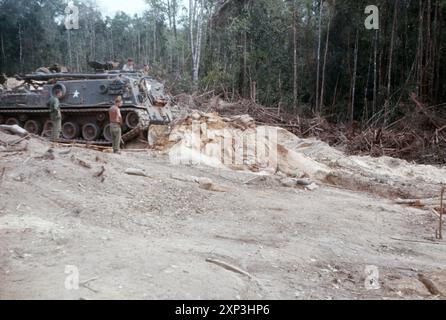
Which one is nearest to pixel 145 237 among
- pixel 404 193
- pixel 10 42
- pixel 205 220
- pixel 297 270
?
pixel 205 220

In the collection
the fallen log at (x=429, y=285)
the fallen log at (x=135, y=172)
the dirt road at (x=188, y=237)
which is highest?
the fallen log at (x=135, y=172)

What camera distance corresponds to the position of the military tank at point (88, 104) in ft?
44.2

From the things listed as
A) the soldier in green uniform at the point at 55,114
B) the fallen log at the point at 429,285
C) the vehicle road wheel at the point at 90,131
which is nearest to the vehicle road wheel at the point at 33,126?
the vehicle road wheel at the point at 90,131

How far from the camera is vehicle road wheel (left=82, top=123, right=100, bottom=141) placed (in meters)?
14.0

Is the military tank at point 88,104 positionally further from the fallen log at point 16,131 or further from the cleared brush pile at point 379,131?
the cleared brush pile at point 379,131

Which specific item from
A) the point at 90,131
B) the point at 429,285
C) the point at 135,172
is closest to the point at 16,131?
the point at 135,172

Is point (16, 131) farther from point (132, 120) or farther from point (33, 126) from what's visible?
point (33, 126)

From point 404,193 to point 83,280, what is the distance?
6.94m

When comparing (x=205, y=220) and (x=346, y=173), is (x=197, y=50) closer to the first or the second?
(x=346, y=173)

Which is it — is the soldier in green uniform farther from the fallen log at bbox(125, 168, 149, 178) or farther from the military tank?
the fallen log at bbox(125, 168, 149, 178)

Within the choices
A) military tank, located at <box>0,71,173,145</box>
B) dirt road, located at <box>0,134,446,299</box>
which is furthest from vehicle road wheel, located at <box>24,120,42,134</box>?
dirt road, located at <box>0,134,446,299</box>

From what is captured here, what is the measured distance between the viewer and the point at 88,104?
13867mm

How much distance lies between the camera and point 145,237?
5273mm

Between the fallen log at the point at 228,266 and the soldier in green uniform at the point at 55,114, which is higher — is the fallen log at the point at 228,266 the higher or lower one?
the lower one
